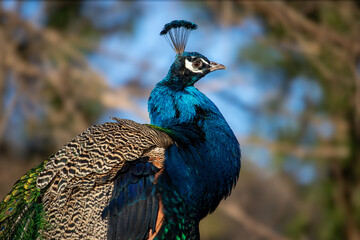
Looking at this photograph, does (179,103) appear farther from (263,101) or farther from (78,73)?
(263,101)

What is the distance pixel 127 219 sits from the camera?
90.6 inches

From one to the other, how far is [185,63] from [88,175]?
1.09 metres

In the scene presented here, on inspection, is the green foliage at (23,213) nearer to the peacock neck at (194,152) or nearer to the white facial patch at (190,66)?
the peacock neck at (194,152)

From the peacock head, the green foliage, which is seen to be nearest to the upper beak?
the peacock head

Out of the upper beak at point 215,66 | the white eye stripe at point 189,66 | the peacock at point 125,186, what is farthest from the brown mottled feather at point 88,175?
the upper beak at point 215,66

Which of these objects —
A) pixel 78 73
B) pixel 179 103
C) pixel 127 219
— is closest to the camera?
pixel 127 219

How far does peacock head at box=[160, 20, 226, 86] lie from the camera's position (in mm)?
3082

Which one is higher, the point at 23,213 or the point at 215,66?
the point at 215,66

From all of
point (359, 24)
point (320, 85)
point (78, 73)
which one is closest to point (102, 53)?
point (78, 73)

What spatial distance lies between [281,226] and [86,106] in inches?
127

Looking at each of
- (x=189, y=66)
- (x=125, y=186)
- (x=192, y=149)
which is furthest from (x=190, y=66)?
(x=125, y=186)

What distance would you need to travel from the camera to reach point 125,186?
7.60 feet

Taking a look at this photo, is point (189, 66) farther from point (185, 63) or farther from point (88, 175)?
point (88, 175)

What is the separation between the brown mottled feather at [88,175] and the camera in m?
2.26
